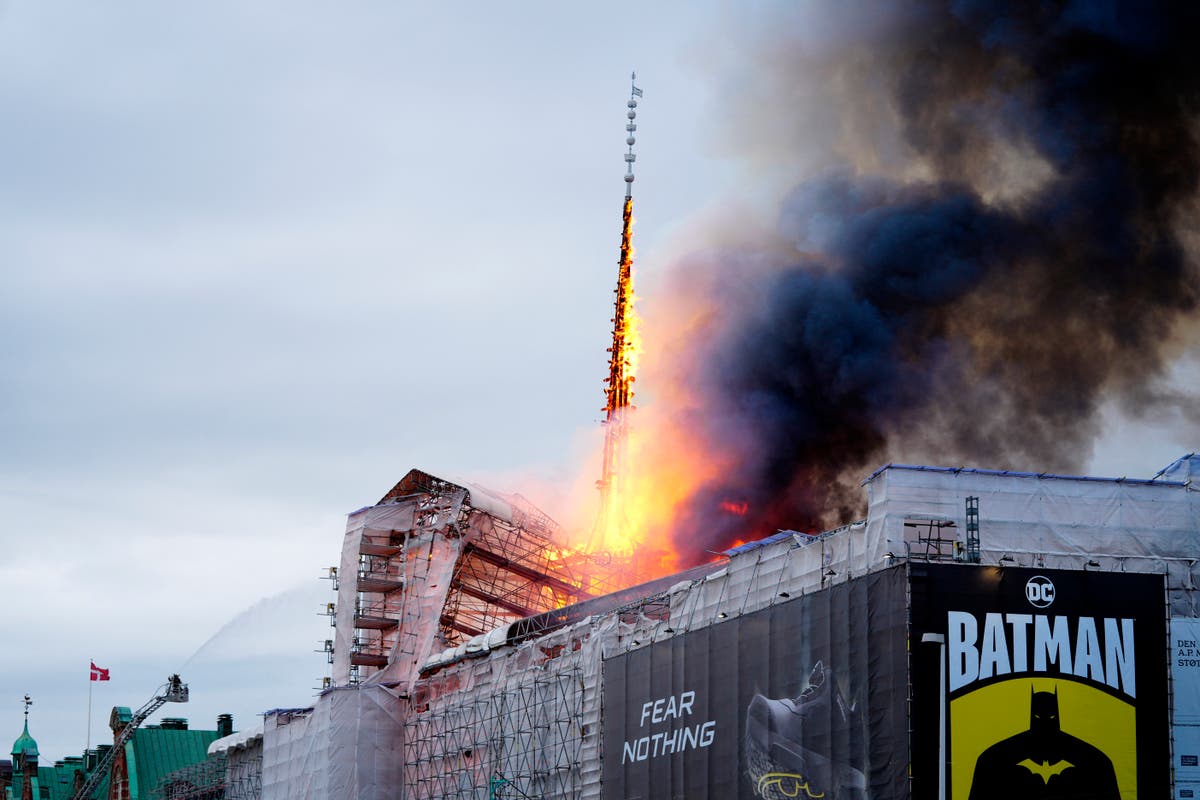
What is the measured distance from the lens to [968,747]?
64.9m

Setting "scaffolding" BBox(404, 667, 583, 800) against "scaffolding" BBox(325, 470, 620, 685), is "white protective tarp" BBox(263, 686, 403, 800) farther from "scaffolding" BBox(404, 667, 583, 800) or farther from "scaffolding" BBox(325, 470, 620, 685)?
"scaffolding" BBox(325, 470, 620, 685)

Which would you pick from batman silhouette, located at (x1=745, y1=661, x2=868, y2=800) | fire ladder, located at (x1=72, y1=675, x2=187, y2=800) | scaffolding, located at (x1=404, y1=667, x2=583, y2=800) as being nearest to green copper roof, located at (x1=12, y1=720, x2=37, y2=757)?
fire ladder, located at (x1=72, y1=675, x2=187, y2=800)

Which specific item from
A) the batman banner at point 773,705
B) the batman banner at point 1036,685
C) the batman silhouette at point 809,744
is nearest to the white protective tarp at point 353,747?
the batman banner at point 773,705

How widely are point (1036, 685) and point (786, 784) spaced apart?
10.7 m

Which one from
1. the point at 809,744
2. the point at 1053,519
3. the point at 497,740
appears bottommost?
the point at 809,744

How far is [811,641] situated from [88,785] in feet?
300

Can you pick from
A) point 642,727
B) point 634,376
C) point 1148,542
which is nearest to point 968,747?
point 1148,542

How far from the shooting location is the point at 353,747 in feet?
356

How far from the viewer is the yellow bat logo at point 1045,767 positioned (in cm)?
6506

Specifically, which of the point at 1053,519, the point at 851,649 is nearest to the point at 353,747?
the point at 851,649

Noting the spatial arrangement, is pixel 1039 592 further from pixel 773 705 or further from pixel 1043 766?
pixel 773 705

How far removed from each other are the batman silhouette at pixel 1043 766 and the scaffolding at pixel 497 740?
27778 mm

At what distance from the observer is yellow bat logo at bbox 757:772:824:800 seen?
69625mm

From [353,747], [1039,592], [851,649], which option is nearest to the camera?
[1039,592]
